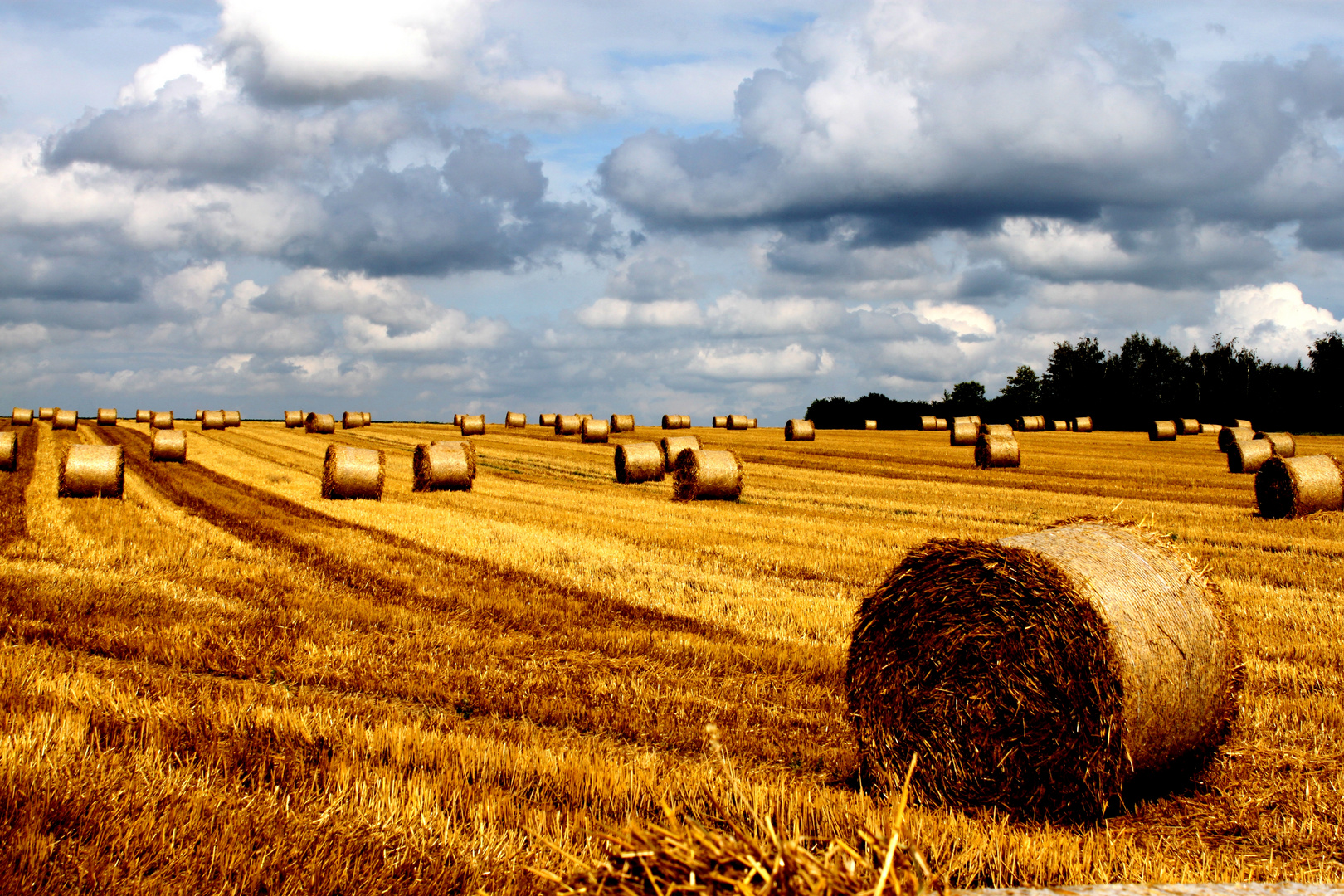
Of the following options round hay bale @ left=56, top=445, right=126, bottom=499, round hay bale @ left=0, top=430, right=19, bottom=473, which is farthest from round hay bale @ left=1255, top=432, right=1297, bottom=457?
→ round hay bale @ left=0, top=430, right=19, bottom=473

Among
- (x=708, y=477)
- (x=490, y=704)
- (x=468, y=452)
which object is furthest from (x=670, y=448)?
(x=490, y=704)

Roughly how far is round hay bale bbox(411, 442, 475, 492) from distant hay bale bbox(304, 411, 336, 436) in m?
30.6

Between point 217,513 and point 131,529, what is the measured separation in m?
2.68

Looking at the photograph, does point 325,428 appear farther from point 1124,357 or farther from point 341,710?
point 1124,357

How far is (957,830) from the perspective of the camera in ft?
15.1

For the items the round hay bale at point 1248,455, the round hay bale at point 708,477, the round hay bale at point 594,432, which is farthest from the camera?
the round hay bale at point 594,432

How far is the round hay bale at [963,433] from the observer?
136 ft

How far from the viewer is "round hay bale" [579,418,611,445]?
42.6 m

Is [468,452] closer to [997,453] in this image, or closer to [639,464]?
[639,464]

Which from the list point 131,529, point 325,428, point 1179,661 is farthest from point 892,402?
point 1179,661

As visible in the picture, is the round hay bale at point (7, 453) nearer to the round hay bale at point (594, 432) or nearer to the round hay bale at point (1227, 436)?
the round hay bale at point (594, 432)

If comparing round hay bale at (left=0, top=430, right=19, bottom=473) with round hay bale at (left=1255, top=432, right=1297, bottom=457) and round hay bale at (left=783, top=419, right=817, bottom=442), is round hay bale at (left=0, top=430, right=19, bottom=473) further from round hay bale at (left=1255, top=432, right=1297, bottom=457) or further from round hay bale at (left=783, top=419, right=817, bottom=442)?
round hay bale at (left=1255, top=432, right=1297, bottom=457)

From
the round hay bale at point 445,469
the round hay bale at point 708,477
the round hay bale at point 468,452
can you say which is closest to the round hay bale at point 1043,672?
the round hay bale at point 708,477

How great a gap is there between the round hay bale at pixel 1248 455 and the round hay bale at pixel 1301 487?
395 inches
